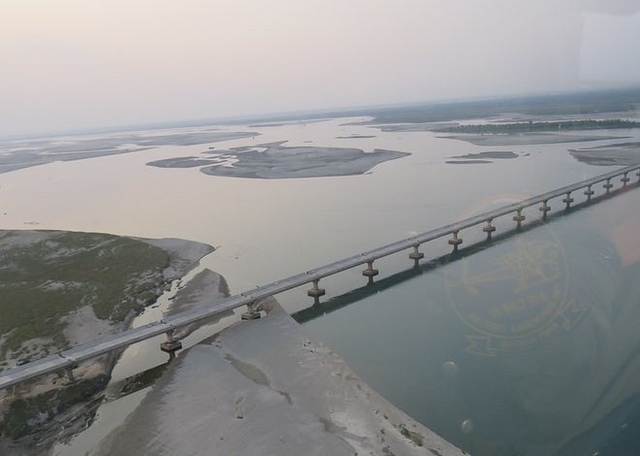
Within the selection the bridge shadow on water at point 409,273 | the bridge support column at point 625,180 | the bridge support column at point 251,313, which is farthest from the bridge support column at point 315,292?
the bridge support column at point 625,180

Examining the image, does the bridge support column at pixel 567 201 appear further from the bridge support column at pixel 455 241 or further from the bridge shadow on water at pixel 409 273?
the bridge support column at pixel 455 241

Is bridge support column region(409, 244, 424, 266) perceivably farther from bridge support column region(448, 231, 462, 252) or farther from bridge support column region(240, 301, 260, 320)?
bridge support column region(240, 301, 260, 320)

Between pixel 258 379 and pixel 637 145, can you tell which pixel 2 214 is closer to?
pixel 258 379

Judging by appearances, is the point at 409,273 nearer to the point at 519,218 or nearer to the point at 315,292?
the point at 315,292

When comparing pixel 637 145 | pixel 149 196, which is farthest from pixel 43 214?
pixel 637 145

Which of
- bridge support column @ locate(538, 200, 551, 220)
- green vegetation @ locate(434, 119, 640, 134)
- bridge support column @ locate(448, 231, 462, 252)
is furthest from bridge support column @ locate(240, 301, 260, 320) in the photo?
green vegetation @ locate(434, 119, 640, 134)
